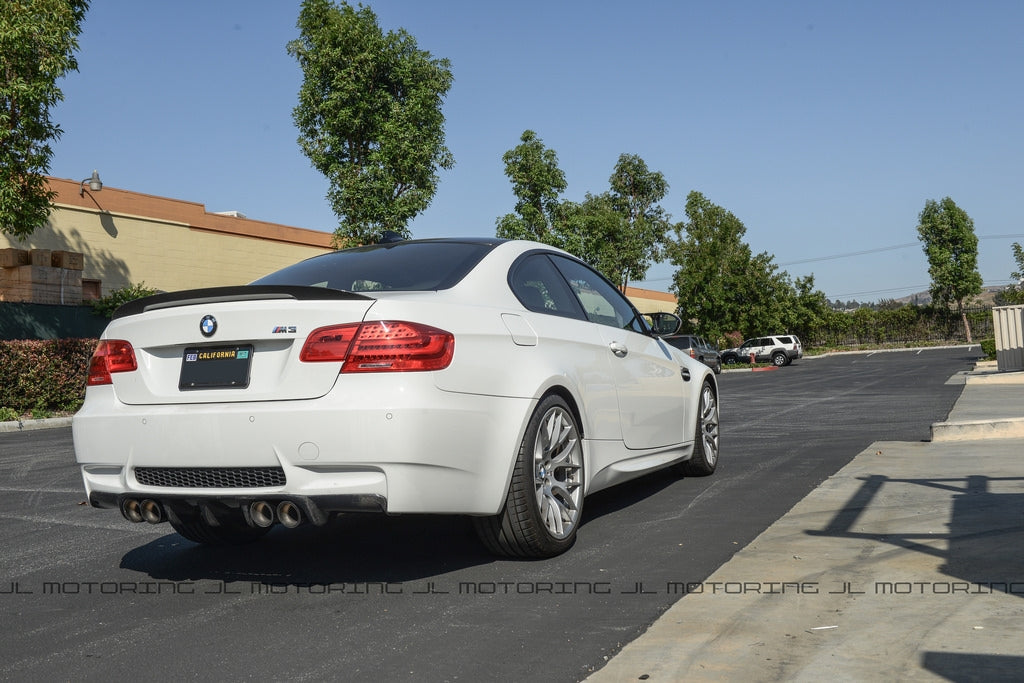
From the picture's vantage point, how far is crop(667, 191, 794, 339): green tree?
50.1m

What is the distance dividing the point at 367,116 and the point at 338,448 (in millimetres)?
33884

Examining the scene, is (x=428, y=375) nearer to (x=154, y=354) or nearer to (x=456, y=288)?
(x=456, y=288)

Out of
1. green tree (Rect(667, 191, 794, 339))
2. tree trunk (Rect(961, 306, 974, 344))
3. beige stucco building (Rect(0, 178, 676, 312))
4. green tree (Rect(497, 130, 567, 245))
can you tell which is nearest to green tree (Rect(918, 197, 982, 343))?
tree trunk (Rect(961, 306, 974, 344))

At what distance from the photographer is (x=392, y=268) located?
4773 millimetres

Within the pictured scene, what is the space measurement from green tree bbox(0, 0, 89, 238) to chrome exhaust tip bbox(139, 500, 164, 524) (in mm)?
16425

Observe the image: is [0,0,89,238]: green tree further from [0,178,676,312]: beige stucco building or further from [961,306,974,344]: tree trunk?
[961,306,974,344]: tree trunk

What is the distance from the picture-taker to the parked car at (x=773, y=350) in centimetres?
4744

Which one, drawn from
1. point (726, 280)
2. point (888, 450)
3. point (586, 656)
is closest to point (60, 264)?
point (888, 450)

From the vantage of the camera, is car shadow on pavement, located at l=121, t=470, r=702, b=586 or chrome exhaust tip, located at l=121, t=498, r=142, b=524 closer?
chrome exhaust tip, located at l=121, t=498, r=142, b=524

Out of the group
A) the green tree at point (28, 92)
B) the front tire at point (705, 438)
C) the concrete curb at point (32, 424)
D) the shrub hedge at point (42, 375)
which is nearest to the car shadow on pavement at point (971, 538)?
the front tire at point (705, 438)

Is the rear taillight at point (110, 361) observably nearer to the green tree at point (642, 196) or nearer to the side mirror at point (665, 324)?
the side mirror at point (665, 324)

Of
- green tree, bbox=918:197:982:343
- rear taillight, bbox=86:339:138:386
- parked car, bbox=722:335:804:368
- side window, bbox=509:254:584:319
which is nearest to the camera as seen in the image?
rear taillight, bbox=86:339:138:386

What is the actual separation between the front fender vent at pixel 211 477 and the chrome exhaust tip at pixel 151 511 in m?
0.09

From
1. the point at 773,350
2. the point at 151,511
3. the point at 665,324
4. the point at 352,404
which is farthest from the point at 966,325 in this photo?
the point at 151,511
